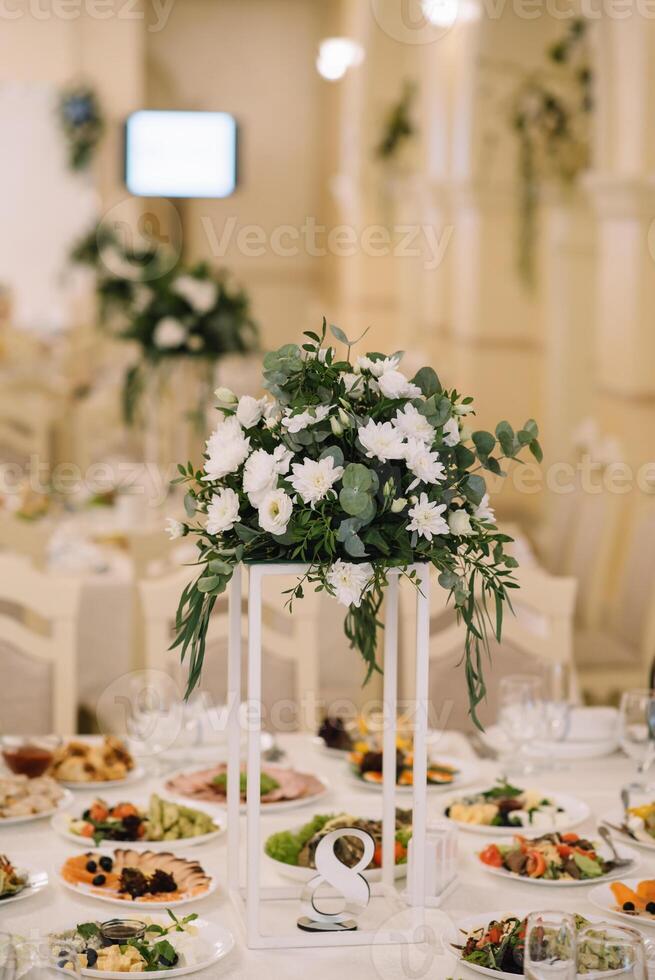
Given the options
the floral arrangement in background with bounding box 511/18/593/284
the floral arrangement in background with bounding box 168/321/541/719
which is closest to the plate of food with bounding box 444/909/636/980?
the floral arrangement in background with bounding box 168/321/541/719

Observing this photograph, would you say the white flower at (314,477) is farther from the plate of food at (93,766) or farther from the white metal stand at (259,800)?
the plate of food at (93,766)

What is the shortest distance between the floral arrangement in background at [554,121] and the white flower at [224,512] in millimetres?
5687

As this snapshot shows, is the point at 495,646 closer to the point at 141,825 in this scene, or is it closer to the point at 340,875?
the point at 141,825

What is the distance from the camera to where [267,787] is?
7.59 feet

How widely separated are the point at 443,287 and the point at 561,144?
6.86 ft

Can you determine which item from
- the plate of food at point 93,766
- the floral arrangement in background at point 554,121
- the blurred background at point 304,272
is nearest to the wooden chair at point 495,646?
the blurred background at point 304,272

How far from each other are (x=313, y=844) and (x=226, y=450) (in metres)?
0.64

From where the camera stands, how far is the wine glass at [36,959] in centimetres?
146

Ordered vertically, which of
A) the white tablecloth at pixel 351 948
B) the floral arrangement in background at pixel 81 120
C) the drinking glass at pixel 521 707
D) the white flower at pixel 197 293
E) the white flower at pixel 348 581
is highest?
the floral arrangement in background at pixel 81 120

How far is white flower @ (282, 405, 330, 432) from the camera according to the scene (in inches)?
67.9

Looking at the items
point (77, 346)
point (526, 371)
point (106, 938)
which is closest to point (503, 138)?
point (526, 371)

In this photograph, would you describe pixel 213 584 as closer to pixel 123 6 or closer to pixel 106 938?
pixel 106 938

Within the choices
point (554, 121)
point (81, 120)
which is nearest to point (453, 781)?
point (554, 121)

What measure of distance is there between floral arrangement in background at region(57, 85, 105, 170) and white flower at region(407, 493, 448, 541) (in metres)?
10.3
